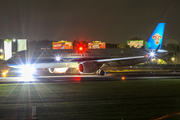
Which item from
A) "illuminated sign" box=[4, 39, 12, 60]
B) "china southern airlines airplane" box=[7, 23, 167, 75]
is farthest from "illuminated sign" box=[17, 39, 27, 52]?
"china southern airlines airplane" box=[7, 23, 167, 75]

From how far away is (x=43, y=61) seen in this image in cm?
3784

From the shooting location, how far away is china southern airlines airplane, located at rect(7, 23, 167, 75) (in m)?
36.8

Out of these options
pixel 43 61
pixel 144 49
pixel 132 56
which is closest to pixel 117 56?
pixel 132 56

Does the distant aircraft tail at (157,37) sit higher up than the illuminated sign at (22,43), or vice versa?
the illuminated sign at (22,43)

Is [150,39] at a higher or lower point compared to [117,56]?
higher

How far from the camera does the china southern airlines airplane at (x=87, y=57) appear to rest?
36.8 meters

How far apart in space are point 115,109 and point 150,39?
33321 mm

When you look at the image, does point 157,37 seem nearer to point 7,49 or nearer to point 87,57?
point 87,57

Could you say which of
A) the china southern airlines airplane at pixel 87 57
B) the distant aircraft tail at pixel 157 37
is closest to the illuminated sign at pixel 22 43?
the china southern airlines airplane at pixel 87 57

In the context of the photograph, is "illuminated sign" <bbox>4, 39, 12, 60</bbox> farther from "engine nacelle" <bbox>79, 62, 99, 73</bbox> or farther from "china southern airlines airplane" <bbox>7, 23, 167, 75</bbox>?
"engine nacelle" <bbox>79, 62, 99, 73</bbox>

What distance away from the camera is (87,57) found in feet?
135

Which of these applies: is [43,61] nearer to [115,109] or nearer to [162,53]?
[162,53]

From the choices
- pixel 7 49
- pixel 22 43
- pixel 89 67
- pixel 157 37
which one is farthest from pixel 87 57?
pixel 22 43

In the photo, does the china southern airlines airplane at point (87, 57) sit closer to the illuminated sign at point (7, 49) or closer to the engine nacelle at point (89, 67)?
the engine nacelle at point (89, 67)
